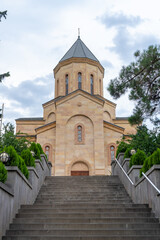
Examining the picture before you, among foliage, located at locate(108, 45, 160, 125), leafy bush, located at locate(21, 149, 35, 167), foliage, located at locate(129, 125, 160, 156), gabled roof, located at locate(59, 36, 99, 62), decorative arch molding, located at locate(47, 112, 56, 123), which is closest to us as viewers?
leafy bush, located at locate(21, 149, 35, 167)

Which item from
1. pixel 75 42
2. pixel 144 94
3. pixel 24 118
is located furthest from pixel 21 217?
pixel 75 42

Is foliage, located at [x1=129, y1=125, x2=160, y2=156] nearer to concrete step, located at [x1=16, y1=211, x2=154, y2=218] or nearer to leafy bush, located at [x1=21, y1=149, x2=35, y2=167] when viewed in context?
leafy bush, located at [x1=21, y1=149, x2=35, y2=167]

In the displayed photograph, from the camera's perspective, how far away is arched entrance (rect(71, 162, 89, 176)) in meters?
22.3

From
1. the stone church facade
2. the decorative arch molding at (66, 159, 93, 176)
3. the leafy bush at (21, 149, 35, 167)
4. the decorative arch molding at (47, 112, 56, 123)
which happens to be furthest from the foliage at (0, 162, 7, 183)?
the decorative arch molding at (47, 112, 56, 123)

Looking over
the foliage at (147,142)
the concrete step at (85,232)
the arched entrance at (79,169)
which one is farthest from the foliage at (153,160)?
the arched entrance at (79,169)

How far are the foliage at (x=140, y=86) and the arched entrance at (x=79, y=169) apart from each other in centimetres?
969

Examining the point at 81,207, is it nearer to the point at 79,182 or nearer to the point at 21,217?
the point at 21,217

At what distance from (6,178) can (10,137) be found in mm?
8092

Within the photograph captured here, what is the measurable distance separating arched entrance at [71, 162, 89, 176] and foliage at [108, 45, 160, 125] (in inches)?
382

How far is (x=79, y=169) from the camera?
73.8ft

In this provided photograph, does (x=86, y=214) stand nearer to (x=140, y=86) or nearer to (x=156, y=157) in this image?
(x=156, y=157)

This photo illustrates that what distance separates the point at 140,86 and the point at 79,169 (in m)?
11.1

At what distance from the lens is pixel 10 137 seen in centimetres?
1561

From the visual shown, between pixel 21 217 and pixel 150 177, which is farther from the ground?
pixel 150 177
